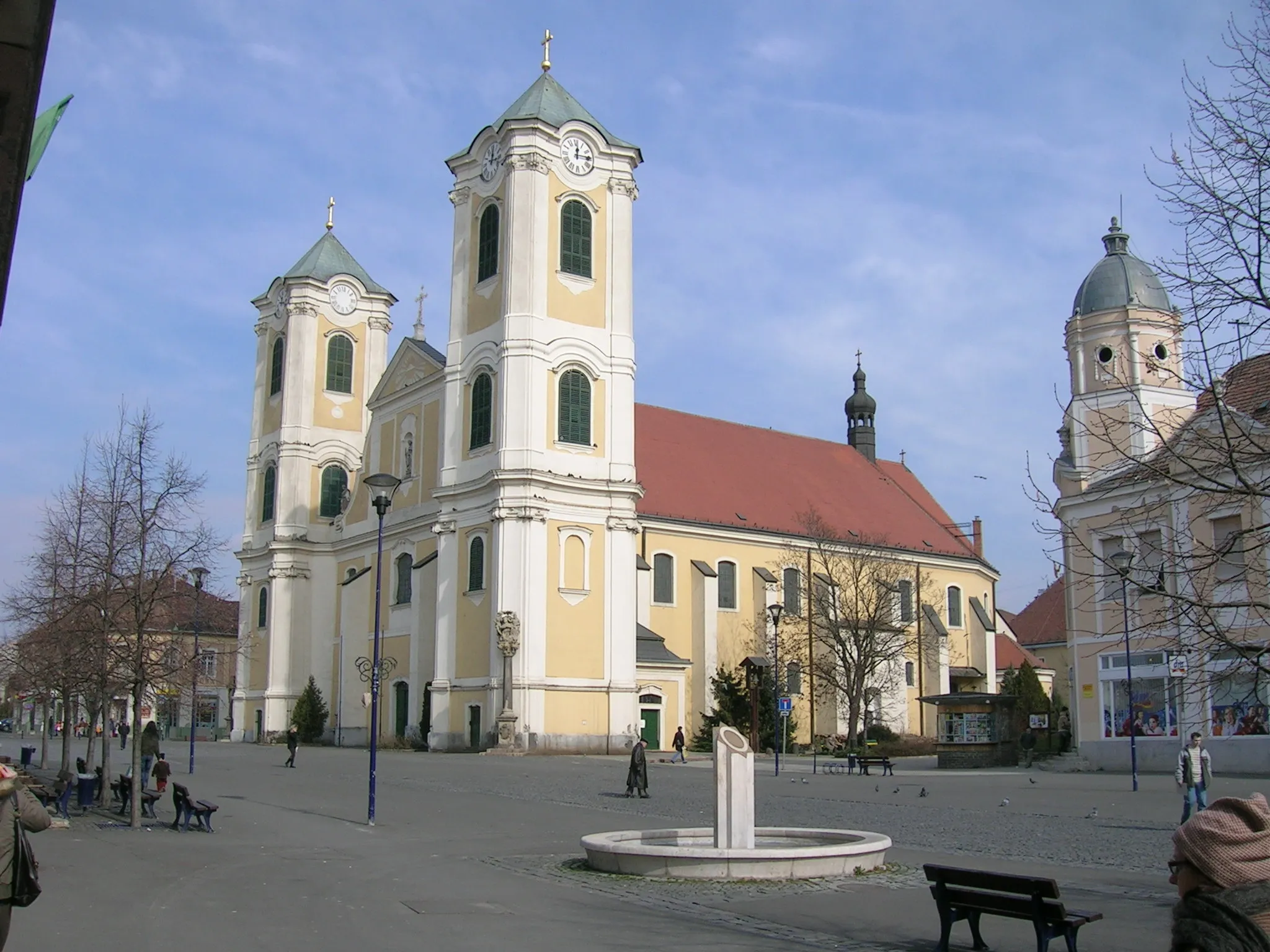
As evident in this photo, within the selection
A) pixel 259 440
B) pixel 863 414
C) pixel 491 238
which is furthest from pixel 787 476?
pixel 259 440

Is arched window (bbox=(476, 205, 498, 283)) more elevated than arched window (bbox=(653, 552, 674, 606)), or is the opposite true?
arched window (bbox=(476, 205, 498, 283))

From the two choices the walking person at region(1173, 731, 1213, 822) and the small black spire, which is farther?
the small black spire

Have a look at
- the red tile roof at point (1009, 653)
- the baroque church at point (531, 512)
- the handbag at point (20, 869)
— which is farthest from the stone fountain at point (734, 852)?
the red tile roof at point (1009, 653)

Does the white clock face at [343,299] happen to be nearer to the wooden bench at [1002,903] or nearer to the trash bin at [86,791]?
the trash bin at [86,791]

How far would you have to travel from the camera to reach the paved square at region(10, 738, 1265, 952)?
33.9 ft

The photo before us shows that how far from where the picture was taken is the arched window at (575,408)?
46.7 metres

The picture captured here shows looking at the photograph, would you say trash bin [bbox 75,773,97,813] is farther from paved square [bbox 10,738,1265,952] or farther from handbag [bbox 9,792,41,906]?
handbag [bbox 9,792,41,906]

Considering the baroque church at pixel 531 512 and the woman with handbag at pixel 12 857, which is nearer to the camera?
the woman with handbag at pixel 12 857

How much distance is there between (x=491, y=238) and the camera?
1916 inches

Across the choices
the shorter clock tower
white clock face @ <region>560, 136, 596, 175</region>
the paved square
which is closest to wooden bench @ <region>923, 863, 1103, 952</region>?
the paved square

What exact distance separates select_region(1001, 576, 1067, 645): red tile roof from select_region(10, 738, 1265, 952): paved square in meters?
51.3

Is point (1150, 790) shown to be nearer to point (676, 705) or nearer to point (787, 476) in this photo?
point (676, 705)

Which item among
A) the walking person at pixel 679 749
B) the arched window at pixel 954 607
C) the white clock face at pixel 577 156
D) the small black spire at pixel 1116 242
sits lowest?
the walking person at pixel 679 749

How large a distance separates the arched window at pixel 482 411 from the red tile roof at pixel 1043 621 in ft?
136
